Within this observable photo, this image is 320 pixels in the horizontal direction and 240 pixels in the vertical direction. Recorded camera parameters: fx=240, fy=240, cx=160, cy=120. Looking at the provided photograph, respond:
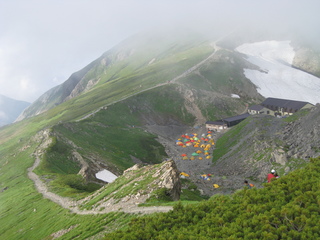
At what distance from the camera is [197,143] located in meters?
118

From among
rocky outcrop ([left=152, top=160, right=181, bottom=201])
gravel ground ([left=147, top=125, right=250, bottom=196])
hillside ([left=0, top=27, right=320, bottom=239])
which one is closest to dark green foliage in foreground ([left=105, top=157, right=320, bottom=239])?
hillside ([left=0, top=27, right=320, bottom=239])

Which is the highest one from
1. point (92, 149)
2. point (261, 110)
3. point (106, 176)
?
point (92, 149)

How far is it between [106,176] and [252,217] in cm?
5708

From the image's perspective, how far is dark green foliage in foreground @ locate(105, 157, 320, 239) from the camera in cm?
1463

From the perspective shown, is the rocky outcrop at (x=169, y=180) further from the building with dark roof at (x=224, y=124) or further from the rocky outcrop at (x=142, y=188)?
the building with dark roof at (x=224, y=124)

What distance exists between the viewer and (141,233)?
17141 mm

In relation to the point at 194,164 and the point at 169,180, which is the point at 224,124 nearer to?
the point at 194,164

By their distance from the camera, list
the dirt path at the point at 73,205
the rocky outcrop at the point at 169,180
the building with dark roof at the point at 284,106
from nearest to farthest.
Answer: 1. the dirt path at the point at 73,205
2. the rocky outcrop at the point at 169,180
3. the building with dark roof at the point at 284,106

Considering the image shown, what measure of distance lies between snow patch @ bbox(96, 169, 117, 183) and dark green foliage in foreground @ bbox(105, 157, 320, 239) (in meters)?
50.1

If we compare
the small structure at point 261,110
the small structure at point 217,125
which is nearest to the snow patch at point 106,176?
the small structure at point 217,125

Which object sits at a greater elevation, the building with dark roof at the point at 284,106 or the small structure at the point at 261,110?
the small structure at the point at 261,110

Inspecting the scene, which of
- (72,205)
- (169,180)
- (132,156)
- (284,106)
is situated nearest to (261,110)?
(284,106)

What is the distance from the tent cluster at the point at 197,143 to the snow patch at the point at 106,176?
41231 millimetres

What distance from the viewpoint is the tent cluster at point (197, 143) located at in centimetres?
10525
